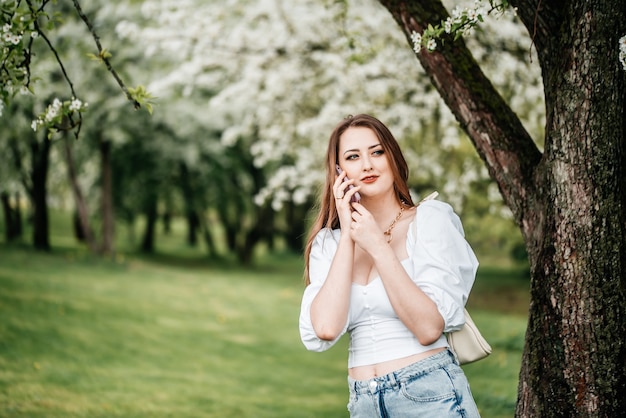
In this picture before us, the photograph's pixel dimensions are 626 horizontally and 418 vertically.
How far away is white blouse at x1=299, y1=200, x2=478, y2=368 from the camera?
8.95 feet

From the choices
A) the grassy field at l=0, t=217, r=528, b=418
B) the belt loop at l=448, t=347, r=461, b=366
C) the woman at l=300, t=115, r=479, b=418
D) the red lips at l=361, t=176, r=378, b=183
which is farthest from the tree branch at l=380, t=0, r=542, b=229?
the grassy field at l=0, t=217, r=528, b=418

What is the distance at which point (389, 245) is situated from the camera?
115 inches

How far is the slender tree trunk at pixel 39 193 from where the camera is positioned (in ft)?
66.6

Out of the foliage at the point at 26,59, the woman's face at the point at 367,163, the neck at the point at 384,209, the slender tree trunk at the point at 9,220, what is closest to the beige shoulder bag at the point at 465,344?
the neck at the point at 384,209

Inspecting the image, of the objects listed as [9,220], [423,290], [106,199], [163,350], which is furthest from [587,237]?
[9,220]

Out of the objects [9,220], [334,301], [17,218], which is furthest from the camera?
[17,218]

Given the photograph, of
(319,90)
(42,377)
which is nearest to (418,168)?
(319,90)

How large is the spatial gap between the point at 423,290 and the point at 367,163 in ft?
2.16

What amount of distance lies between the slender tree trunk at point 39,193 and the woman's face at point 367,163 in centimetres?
1864

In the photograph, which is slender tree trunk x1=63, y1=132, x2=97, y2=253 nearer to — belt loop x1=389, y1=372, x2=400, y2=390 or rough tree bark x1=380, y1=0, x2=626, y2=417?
rough tree bark x1=380, y1=0, x2=626, y2=417

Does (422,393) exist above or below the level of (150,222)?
below

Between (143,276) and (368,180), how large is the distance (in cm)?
1611

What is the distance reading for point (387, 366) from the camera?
2.75 metres

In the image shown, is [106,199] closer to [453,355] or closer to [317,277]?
[317,277]
